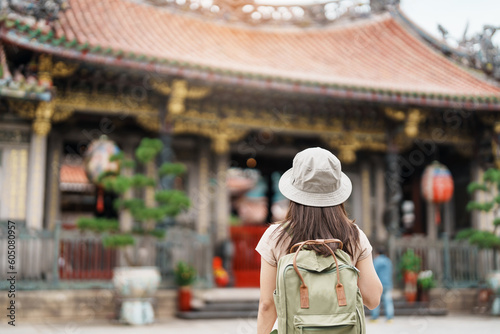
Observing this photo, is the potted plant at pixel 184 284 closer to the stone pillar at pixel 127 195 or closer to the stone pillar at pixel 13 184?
the stone pillar at pixel 127 195

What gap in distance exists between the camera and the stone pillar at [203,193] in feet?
33.4

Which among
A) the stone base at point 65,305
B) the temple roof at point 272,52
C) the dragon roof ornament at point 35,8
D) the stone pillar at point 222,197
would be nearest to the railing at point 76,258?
the stone base at point 65,305

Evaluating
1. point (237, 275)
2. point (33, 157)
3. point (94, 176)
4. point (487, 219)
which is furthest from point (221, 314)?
point (487, 219)

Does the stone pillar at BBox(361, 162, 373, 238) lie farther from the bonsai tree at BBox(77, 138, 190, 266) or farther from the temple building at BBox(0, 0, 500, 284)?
the bonsai tree at BBox(77, 138, 190, 266)

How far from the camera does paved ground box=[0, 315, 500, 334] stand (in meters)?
6.78

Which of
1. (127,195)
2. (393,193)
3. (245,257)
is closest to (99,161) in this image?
(127,195)

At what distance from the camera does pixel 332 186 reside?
82.7 inches

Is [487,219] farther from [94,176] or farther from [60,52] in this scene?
[60,52]

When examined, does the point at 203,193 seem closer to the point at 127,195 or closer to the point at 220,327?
the point at 127,195

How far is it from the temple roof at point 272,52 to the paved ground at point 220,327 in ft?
11.6

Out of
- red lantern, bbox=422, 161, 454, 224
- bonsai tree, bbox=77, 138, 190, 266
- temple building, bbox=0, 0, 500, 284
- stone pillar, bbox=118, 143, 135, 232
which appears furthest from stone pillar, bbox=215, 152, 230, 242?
red lantern, bbox=422, 161, 454, 224

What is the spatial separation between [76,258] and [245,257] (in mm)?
3221

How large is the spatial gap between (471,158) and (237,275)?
538 centimetres

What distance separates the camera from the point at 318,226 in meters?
2.06
